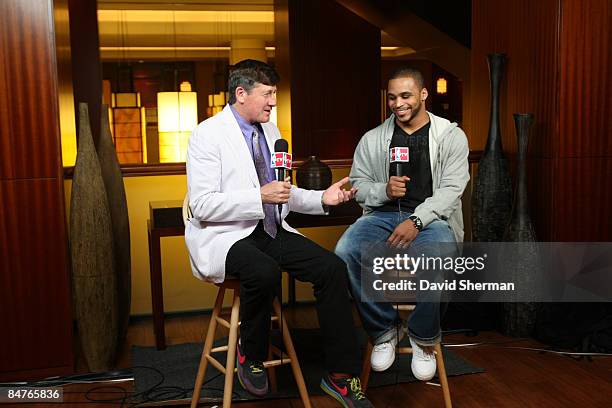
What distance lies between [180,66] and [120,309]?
6.27 metres

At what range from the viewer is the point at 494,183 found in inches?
142

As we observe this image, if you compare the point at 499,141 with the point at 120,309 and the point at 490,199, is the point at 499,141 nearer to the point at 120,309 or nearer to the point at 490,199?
the point at 490,199

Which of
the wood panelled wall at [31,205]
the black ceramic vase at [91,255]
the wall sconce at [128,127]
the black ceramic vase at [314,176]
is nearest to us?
the wood panelled wall at [31,205]

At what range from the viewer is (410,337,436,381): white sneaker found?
8.54 ft

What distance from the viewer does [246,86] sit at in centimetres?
266

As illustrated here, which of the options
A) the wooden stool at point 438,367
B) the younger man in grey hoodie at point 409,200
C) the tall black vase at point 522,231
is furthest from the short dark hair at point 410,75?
the wooden stool at point 438,367

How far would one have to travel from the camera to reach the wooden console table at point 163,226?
3240mm

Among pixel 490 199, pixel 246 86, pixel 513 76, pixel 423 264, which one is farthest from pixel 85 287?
pixel 513 76

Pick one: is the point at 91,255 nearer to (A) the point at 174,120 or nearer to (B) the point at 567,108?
(B) the point at 567,108

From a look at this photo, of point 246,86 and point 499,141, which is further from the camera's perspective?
point 499,141

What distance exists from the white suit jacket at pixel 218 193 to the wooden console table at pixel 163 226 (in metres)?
0.60

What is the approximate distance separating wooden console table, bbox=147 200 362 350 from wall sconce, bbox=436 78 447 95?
24.4 ft

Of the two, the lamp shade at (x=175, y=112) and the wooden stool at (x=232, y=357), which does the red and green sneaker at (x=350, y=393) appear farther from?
the lamp shade at (x=175, y=112)

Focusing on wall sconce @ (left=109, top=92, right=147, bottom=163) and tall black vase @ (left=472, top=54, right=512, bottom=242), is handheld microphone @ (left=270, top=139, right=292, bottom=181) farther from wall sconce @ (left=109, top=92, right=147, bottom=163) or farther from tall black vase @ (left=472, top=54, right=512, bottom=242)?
wall sconce @ (left=109, top=92, right=147, bottom=163)
